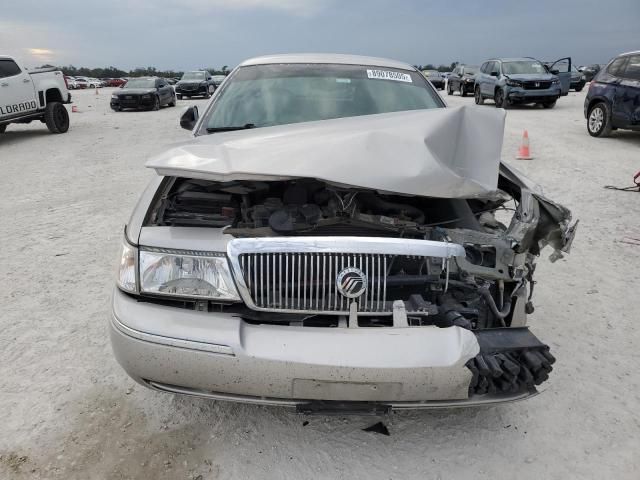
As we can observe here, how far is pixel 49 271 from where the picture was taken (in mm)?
4109

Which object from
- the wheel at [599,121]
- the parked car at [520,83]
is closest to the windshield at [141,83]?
the parked car at [520,83]

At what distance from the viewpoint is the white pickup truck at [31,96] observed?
10812mm

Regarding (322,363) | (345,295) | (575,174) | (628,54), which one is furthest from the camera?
(628,54)

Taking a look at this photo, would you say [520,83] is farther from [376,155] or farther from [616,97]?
[376,155]

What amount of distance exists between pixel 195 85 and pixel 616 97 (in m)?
20.3

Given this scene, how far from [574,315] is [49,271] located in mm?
4106

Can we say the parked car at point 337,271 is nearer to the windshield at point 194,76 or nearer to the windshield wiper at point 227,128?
the windshield wiper at point 227,128

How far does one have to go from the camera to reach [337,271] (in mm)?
1979

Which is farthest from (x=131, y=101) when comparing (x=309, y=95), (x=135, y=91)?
(x=309, y=95)

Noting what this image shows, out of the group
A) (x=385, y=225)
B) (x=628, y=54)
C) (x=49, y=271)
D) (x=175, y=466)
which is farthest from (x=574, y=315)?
(x=628, y=54)

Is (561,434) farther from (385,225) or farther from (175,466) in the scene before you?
(175,466)

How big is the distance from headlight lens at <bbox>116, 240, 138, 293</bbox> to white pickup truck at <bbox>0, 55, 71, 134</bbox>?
10.8 m

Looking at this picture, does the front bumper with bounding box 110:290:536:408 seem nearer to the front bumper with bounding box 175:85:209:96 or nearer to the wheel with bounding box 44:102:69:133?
the wheel with bounding box 44:102:69:133

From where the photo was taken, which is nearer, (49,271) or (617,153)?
(49,271)
